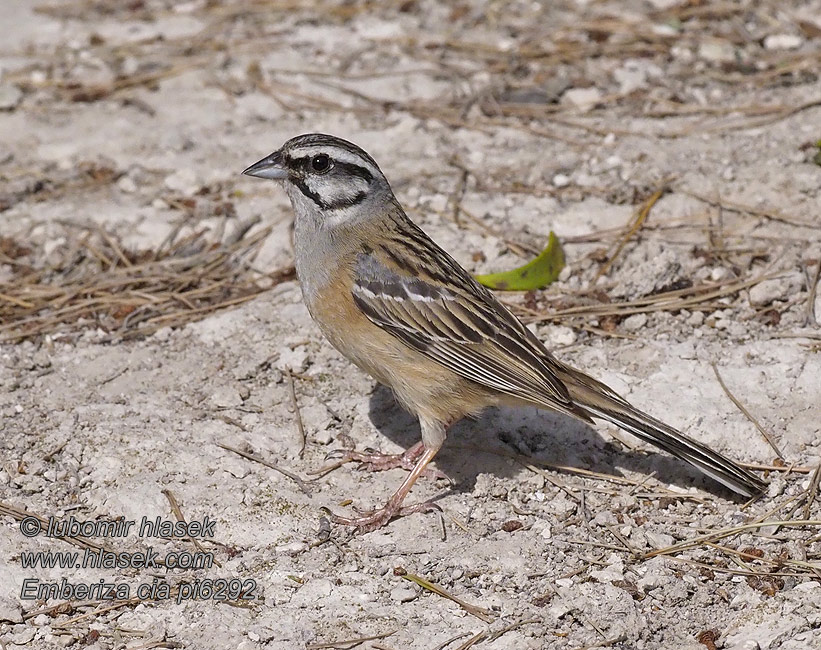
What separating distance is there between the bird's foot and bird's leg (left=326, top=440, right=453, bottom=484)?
1.08ft

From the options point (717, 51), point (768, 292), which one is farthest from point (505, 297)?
point (717, 51)

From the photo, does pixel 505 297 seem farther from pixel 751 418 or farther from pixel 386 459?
pixel 751 418

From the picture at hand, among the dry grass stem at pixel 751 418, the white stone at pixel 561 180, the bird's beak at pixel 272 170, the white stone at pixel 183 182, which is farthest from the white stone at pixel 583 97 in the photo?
the bird's beak at pixel 272 170

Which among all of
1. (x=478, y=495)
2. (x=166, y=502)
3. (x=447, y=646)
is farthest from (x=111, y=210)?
(x=447, y=646)

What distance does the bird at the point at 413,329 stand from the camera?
5.08 meters

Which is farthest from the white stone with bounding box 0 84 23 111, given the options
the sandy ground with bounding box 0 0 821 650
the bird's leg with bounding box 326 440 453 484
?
the bird's leg with bounding box 326 440 453 484

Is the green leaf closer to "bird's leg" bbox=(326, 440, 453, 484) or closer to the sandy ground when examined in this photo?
the sandy ground

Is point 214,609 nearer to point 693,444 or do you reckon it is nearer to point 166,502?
point 166,502

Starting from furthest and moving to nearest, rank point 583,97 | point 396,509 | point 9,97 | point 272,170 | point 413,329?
point 9,97 < point 583,97 < point 272,170 < point 413,329 < point 396,509

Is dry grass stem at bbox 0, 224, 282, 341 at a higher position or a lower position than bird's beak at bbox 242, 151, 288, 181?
lower

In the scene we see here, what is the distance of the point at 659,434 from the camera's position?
4965mm

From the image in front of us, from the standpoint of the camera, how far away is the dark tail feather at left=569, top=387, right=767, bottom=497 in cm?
491

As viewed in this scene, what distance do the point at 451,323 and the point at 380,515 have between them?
100 cm

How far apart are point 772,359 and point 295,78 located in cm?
452
